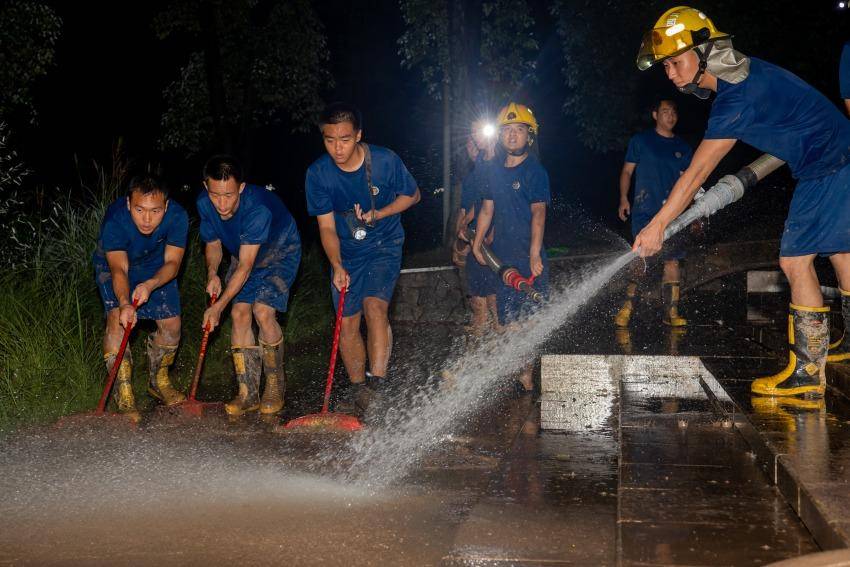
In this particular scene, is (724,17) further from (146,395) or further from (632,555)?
(632,555)

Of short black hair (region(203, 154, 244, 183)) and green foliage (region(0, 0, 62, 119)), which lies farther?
green foliage (region(0, 0, 62, 119))

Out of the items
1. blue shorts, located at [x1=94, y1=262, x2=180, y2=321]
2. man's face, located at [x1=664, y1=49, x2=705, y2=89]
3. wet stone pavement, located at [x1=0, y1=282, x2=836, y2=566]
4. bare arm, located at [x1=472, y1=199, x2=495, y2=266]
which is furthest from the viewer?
bare arm, located at [x1=472, y1=199, x2=495, y2=266]

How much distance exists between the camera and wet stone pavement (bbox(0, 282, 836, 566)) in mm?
3355

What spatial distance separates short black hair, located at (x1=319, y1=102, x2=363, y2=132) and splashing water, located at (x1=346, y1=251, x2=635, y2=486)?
192 cm

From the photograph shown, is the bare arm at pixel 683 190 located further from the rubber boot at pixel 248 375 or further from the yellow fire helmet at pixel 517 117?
the rubber boot at pixel 248 375

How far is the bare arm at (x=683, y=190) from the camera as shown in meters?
4.70

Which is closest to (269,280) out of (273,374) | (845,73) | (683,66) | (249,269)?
(249,269)

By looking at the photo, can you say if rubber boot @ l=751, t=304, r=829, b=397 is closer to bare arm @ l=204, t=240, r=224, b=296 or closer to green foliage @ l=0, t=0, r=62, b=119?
bare arm @ l=204, t=240, r=224, b=296

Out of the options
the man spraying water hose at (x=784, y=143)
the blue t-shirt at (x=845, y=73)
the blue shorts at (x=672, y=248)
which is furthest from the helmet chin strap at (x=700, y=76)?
the blue shorts at (x=672, y=248)

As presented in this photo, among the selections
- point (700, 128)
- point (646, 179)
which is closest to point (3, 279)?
point (646, 179)

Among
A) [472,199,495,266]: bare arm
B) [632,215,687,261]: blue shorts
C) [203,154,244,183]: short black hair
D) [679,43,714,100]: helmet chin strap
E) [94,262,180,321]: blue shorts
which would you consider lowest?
[94,262,180,321]: blue shorts

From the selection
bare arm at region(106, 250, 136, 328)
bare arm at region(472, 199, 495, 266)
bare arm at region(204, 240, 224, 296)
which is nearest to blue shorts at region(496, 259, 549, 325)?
bare arm at region(472, 199, 495, 266)

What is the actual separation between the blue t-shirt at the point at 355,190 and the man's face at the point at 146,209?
3.31ft

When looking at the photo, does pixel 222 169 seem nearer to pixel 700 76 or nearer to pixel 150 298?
pixel 150 298
